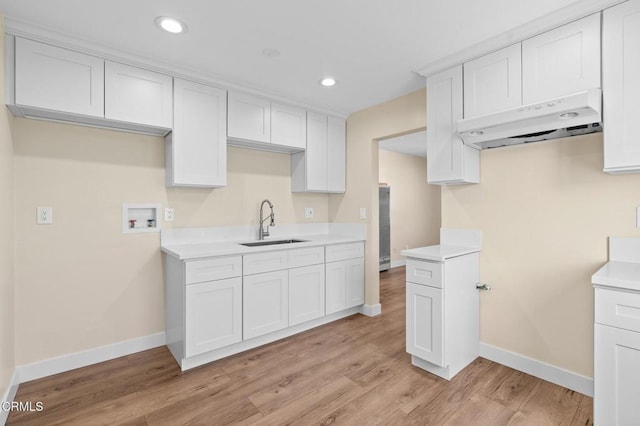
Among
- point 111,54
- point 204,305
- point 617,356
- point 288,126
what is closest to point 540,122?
point 617,356

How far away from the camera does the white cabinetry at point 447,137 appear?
2.48 meters

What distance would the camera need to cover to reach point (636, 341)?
1442 millimetres

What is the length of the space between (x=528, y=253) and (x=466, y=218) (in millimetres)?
527

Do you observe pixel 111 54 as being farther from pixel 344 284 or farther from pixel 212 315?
pixel 344 284

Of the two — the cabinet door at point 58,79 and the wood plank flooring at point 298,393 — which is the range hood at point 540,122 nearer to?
the wood plank flooring at point 298,393

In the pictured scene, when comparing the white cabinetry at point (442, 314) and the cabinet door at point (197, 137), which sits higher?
the cabinet door at point (197, 137)

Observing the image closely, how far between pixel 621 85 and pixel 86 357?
4113 millimetres

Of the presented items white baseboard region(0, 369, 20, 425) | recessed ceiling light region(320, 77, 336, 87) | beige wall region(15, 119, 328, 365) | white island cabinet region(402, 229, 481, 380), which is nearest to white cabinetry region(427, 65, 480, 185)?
white island cabinet region(402, 229, 481, 380)

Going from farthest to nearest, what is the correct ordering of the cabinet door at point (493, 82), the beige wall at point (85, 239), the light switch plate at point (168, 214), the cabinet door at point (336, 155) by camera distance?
the cabinet door at point (336, 155) < the light switch plate at point (168, 214) < the beige wall at point (85, 239) < the cabinet door at point (493, 82)

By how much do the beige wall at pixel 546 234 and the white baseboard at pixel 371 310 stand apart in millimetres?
1297

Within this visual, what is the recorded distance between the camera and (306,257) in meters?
3.12

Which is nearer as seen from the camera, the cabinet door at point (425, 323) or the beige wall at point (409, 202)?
the cabinet door at point (425, 323)

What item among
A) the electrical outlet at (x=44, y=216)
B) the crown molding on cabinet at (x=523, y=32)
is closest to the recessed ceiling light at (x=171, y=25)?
the electrical outlet at (x=44, y=216)

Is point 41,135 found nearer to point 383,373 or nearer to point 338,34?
point 338,34
